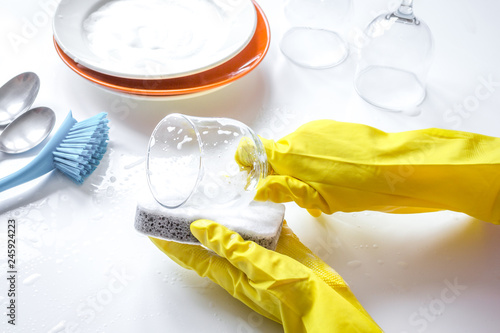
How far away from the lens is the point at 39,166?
0.72 m

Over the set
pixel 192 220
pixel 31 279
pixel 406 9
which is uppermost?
pixel 406 9

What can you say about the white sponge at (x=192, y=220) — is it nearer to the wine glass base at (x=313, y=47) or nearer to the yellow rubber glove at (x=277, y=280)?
the yellow rubber glove at (x=277, y=280)

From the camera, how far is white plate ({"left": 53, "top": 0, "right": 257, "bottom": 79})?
2.77 ft

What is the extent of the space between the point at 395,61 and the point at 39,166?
2.06 feet

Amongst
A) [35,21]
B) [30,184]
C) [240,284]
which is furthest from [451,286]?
[35,21]

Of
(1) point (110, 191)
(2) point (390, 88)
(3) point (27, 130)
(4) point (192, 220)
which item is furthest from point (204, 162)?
(2) point (390, 88)

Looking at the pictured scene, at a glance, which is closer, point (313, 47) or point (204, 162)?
point (204, 162)

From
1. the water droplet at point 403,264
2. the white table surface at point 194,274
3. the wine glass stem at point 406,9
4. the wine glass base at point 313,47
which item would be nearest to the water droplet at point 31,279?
the white table surface at point 194,274

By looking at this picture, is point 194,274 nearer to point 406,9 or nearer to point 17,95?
point 17,95

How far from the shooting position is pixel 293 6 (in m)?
1.01

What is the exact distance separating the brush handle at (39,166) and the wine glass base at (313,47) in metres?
0.44

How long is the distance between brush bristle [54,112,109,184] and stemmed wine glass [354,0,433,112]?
448mm

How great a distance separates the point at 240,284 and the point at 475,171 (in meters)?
0.33

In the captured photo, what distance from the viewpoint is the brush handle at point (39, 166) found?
0.70 metres
